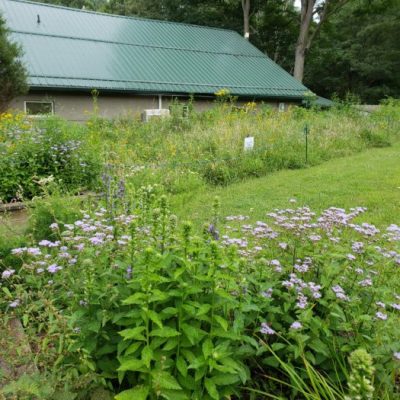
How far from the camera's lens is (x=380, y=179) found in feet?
Answer: 26.0

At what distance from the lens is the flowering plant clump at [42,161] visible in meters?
5.91

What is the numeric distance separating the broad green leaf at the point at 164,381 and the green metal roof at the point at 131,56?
42.9ft

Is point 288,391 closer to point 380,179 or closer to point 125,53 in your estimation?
point 380,179

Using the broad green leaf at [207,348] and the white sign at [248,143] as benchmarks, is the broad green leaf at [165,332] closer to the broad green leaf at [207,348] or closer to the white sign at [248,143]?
the broad green leaf at [207,348]

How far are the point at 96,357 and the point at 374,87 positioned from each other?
33921mm

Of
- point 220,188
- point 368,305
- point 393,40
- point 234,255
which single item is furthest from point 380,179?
point 393,40

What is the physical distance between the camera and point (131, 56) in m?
17.1

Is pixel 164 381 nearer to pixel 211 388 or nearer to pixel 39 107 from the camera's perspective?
pixel 211 388

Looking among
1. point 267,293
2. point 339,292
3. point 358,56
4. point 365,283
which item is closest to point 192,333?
point 267,293

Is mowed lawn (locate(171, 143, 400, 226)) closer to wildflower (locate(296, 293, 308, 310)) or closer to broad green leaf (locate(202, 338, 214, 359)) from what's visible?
wildflower (locate(296, 293, 308, 310))

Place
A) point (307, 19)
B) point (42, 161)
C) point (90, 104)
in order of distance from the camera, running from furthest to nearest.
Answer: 1. point (307, 19)
2. point (90, 104)
3. point (42, 161)

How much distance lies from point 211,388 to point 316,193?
5515mm

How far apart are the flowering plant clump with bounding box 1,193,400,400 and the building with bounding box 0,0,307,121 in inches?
490

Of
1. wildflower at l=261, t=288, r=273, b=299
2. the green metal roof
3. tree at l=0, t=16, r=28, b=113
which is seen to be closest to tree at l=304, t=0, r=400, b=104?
the green metal roof
